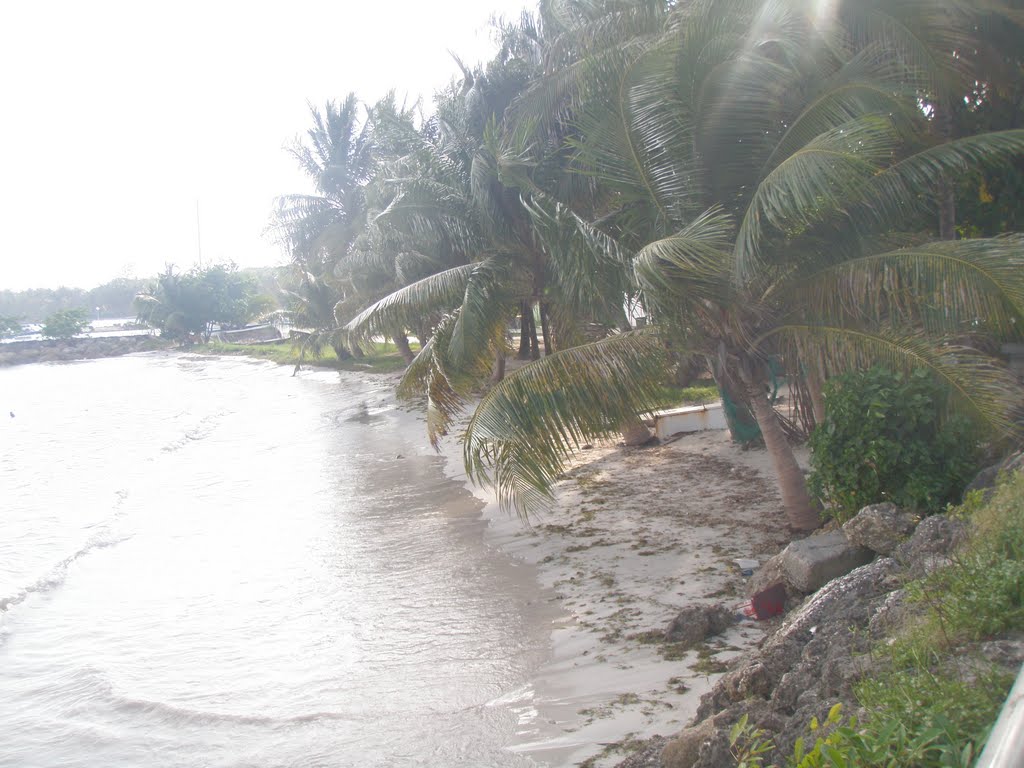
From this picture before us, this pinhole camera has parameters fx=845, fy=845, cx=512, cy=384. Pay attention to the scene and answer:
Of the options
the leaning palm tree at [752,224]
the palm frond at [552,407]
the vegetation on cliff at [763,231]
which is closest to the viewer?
the vegetation on cliff at [763,231]

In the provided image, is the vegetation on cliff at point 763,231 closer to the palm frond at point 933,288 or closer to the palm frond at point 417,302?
the palm frond at point 933,288

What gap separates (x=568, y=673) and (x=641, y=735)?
1.16 m

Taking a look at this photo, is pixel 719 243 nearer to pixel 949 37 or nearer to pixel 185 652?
pixel 949 37

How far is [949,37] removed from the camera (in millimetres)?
8031

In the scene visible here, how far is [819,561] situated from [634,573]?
2115 mm

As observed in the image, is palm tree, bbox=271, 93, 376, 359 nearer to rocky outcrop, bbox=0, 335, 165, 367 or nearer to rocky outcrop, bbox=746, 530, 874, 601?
rocky outcrop, bbox=746, 530, 874, 601

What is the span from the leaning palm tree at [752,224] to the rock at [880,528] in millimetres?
1372

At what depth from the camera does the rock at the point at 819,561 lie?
227 inches

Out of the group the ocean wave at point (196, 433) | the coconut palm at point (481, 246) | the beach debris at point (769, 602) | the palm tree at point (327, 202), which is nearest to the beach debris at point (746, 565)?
the beach debris at point (769, 602)

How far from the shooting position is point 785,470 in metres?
8.03

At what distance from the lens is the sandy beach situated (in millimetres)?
5070

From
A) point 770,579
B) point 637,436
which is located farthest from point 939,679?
point 637,436

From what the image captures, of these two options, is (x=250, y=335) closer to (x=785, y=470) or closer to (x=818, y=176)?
(x=785, y=470)

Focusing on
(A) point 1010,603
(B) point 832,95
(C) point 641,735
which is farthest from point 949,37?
(C) point 641,735
